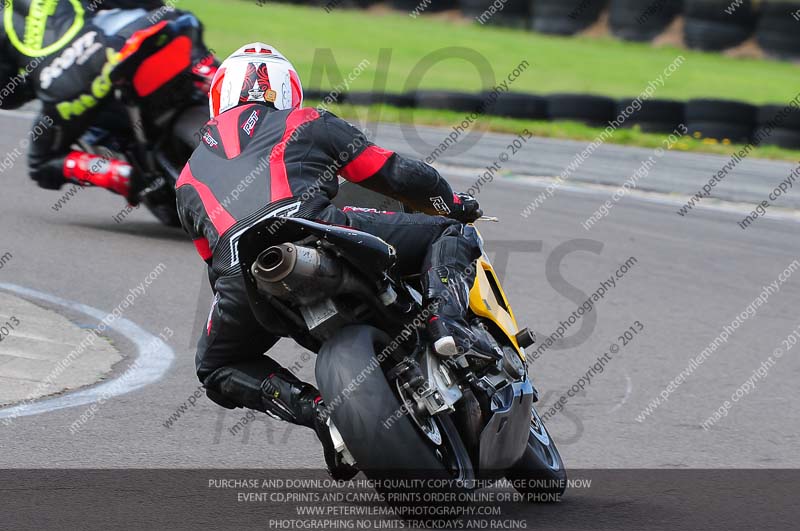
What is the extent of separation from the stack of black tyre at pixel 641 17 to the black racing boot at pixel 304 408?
24.0 metres

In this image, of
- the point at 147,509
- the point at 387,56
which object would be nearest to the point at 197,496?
the point at 147,509

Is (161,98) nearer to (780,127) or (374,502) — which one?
(374,502)

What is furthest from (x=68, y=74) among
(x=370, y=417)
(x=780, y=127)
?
(x=780, y=127)

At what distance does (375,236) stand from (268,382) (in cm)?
68

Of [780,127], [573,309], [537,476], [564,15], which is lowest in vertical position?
[564,15]

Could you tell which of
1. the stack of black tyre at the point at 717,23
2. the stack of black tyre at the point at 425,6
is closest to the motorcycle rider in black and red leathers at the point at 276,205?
the stack of black tyre at the point at 717,23

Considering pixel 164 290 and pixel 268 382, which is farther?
pixel 164 290

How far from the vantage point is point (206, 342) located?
458 cm

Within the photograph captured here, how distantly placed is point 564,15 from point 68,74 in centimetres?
2032

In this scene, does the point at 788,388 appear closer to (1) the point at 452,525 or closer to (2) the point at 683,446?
(2) the point at 683,446

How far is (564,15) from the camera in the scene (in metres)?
28.3

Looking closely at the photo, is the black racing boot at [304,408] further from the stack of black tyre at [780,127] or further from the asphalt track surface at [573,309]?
the stack of black tyre at [780,127]

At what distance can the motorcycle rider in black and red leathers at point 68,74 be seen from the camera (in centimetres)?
922

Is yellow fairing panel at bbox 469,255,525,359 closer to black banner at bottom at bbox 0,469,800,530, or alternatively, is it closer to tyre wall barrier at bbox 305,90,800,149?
black banner at bottom at bbox 0,469,800,530
